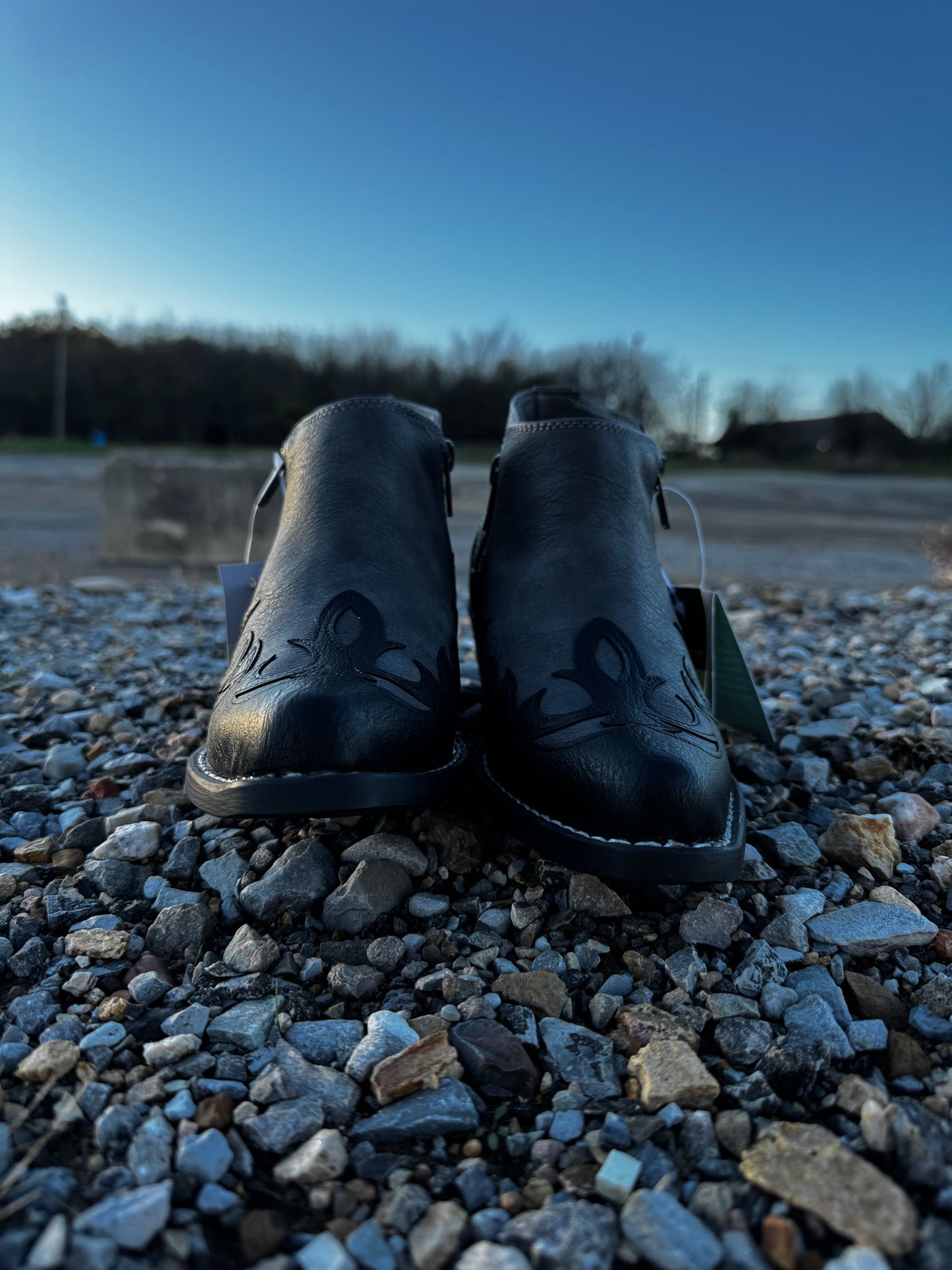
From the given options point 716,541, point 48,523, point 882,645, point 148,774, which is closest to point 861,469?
point 716,541

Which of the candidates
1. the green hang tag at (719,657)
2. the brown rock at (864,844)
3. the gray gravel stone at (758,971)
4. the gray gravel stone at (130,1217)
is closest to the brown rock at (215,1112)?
the gray gravel stone at (130,1217)

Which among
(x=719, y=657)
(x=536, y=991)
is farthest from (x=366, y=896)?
(x=719, y=657)

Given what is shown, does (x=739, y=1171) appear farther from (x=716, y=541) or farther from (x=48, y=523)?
(x=48, y=523)

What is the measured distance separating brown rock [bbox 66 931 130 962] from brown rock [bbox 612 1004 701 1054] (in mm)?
716

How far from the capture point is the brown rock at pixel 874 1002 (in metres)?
1.20

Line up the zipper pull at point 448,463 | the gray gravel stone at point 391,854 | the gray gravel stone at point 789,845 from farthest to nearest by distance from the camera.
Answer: the zipper pull at point 448,463 → the gray gravel stone at point 789,845 → the gray gravel stone at point 391,854

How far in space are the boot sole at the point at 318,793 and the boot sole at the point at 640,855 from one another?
195 mm

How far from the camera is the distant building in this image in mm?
34750

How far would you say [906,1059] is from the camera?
1095mm

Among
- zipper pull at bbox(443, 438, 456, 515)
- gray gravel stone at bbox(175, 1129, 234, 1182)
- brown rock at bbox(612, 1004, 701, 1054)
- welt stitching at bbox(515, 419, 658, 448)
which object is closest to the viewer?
gray gravel stone at bbox(175, 1129, 234, 1182)

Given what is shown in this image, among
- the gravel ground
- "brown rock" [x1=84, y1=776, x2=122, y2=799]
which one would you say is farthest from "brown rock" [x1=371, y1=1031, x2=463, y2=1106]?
"brown rock" [x1=84, y1=776, x2=122, y2=799]

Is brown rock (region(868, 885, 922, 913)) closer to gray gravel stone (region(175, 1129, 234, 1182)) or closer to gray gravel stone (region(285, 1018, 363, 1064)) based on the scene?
gray gravel stone (region(285, 1018, 363, 1064))

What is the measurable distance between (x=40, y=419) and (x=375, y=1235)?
40006 mm

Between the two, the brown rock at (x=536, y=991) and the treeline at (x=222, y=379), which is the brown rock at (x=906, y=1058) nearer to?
the brown rock at (x=536, y=991)
